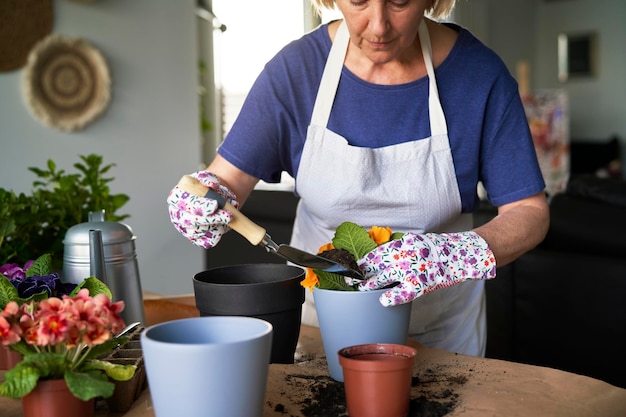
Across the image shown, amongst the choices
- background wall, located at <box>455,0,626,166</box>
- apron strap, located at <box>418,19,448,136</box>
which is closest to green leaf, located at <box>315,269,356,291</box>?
apron strap, located at <box>418,19,448,136</box>

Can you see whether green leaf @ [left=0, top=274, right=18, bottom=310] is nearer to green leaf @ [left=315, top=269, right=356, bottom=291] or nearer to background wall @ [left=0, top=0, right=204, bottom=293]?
green leaf @ [left=315, top=269, right=356, bottom=291]

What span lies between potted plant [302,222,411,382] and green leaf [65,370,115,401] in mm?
323

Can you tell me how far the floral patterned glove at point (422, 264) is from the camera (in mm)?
995

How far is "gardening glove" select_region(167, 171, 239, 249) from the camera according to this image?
109 centimetres

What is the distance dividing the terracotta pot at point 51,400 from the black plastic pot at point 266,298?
242mm

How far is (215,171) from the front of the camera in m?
1.42

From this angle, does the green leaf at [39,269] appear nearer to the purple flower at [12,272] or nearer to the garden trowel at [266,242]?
the purple flower at [12,272]

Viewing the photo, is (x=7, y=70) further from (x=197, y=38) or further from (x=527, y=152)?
(x=527, y=152)

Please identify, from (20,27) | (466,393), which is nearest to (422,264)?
(466,393)

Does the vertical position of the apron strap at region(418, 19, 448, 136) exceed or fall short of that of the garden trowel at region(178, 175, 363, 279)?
it exceeds it

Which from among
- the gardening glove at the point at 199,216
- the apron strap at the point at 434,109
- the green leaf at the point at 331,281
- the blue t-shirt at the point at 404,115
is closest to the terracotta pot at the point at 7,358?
the gardening glove at the point at 199,216

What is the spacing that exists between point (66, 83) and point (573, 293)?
252 centimetres

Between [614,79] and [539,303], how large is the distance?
8.69 meters

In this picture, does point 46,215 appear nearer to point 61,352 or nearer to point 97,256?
point 97,256
